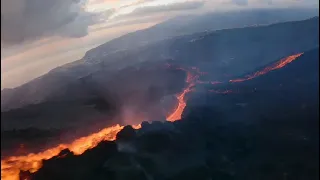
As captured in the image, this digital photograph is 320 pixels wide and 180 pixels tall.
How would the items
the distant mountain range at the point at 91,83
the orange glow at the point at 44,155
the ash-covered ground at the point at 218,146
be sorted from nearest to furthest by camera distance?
the orange glow at the point at 44,155, the distant mountain range at the point at 91,83, the ash-covered ground at the point at 218,146

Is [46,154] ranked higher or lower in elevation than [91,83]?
lower

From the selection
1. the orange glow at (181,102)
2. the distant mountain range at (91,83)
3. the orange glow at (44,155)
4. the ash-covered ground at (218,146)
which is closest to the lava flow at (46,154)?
the orange glow at (44,155)

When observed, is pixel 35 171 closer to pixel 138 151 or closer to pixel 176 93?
pixel 138 151

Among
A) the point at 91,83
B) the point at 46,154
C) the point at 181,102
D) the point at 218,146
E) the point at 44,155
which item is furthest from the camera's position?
the point at 181,102

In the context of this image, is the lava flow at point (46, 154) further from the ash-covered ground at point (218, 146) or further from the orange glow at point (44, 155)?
the ash-covered ground at point (218, 146)

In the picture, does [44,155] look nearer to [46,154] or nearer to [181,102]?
[46,154]

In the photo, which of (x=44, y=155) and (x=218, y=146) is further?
(x=218, y=146)

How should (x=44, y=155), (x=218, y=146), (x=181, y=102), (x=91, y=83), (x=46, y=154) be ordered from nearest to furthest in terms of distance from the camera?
(x=44, y=155) < (x=46, y=154) < (x=218, y=146) < (x=91, y=83) < (x=181, y=102)

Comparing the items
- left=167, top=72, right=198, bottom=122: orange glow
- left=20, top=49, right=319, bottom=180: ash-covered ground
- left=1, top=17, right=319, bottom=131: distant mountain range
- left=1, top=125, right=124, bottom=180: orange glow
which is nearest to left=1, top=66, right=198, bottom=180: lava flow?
left=1, top=125, right=124, bottom=180: orange glow

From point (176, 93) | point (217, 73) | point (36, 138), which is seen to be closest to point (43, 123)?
point (36, 138)

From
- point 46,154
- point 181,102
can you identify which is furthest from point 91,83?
point 46,154

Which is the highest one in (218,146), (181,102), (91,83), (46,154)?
(91,83)
